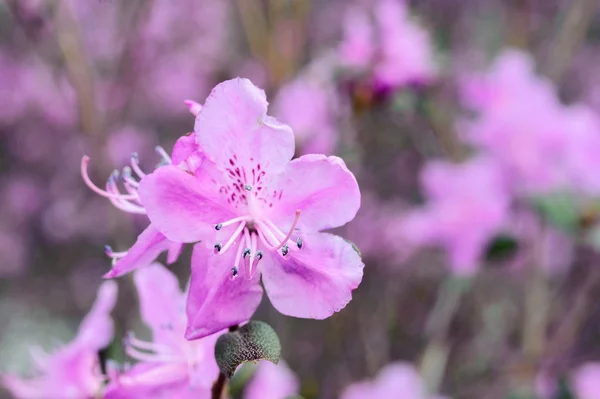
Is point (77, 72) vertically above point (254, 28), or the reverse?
point (254, 28)

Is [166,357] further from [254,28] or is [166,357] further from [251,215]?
[254,28]

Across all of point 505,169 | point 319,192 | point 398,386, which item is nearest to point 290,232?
point 319,192

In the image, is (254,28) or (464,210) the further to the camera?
(254,28)

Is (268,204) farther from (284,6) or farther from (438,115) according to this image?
(284,6)

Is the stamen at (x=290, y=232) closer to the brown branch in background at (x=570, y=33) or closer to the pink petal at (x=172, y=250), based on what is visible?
the pink petal at (x=172, y=250)

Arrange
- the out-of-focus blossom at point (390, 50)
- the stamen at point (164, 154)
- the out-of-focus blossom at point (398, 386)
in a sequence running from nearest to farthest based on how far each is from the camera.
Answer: the stamen at point (164, 154), the out-of-focus blossom at point (398, 386), the out-of-focus blossom at point (390, 50)

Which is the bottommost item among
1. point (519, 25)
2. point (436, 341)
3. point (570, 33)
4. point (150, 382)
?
point (150, 382)

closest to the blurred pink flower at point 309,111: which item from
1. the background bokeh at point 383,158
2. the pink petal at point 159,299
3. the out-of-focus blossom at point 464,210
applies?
the background bokeh at point 383,158
